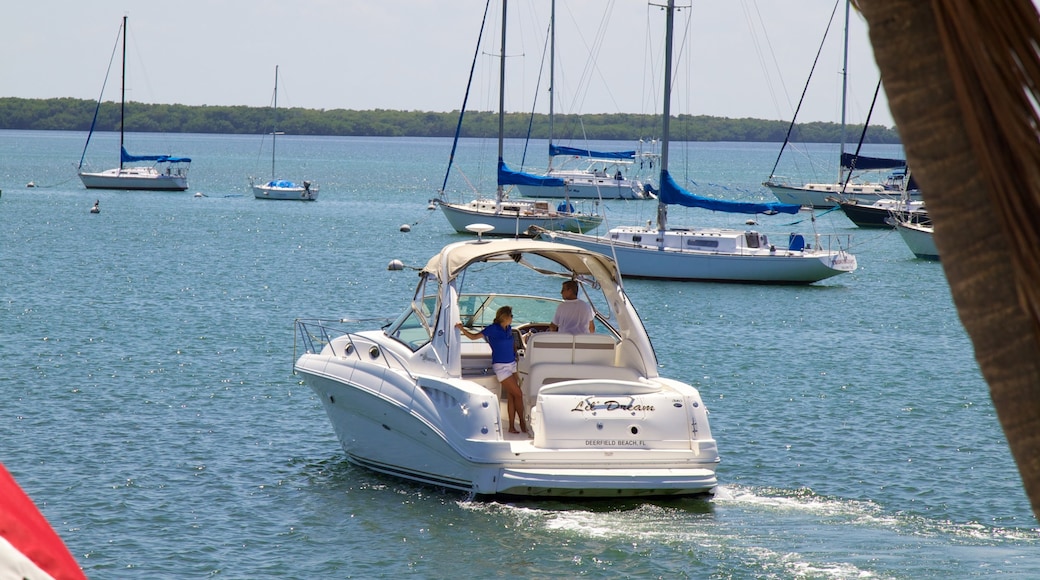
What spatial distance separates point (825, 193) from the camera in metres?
76.0

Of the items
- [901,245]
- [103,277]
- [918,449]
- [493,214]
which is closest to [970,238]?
[918,449]

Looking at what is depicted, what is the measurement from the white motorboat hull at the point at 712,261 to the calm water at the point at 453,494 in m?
0.53

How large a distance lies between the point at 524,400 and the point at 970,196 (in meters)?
11.8

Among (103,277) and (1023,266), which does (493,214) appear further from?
(1023,266)

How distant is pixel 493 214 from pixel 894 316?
2349 centimetres

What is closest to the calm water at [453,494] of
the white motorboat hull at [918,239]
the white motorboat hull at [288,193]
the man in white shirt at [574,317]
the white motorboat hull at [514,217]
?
the man in white shirt at [574,317]

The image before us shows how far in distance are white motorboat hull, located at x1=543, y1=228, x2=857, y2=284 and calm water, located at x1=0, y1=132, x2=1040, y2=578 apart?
0.53 meters

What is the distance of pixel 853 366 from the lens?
81.5ft

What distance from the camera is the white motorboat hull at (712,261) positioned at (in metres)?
38.2

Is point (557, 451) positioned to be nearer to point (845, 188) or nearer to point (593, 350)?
point (593, 350)

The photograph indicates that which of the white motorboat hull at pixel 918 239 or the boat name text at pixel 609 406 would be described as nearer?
the boat name text at pixel 609 406

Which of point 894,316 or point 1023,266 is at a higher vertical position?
point 1023,266

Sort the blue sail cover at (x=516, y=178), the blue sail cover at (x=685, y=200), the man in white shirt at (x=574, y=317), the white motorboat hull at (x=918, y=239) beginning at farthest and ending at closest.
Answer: the blue sail cover at (x=516, y=178)
the white motorboat hull at (x=918, y=239)
the blue sail cover at (x=685, y=200)
the man in white shirt at (x=574, y=317)

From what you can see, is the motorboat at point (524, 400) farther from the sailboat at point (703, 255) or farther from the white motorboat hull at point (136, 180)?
the white motorboat hull at point (136, 180)
